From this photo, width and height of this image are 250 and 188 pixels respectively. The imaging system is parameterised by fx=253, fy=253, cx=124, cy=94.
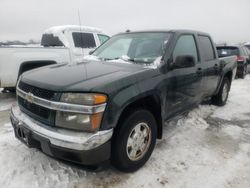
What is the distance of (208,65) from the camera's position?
4.90m

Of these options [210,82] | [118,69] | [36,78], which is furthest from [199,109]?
[36,78]

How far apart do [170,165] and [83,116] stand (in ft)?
4.90

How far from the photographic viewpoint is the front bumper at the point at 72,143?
254 centimetres

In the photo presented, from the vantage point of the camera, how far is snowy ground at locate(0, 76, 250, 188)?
2982 mm

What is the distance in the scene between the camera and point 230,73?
6.55m

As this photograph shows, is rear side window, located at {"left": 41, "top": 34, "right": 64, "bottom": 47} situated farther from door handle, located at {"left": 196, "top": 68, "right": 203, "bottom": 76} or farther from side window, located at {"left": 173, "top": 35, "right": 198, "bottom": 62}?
door handle, located at {"left": 196, "top": 68, "right": 203, "bottom": 76}

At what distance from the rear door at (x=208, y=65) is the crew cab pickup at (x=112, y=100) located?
41 cm

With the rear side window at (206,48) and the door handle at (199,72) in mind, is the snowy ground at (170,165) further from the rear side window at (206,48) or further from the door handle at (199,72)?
the rear side window at (206,48)

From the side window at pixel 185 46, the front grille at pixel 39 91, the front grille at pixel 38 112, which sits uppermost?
the side window at pixel 185 46

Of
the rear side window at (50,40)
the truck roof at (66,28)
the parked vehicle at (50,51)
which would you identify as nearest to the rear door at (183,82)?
the parked vehicle at (50,51)

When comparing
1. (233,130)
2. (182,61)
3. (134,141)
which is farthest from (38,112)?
(233,130)

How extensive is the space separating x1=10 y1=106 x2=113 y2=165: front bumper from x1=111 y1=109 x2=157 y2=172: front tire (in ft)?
0.60

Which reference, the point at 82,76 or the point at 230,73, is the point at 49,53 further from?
the point at 230,73

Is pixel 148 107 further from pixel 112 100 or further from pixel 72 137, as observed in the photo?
pixel 72 137
